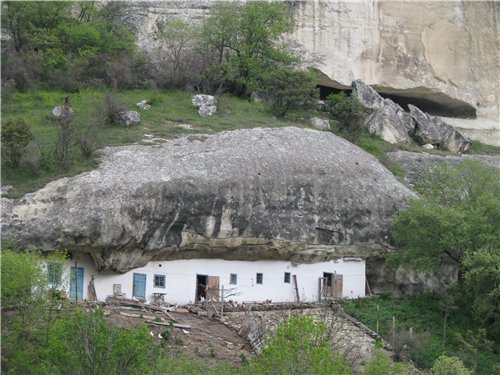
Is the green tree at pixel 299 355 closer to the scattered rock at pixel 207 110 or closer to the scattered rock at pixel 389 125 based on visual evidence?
the scattered rock at pixel 207 110

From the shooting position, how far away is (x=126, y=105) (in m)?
43.6

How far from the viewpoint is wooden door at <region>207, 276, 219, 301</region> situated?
36.9 m

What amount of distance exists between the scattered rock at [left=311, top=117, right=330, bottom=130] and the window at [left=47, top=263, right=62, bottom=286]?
697 inches

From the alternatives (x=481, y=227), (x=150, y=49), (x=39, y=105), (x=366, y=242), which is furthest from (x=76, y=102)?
(x=481, y=227)

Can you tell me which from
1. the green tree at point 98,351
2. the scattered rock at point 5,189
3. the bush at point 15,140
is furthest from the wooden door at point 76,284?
the green tree at point 98,351

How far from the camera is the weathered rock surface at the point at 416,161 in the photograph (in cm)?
4450

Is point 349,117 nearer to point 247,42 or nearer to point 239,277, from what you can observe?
point 247,42

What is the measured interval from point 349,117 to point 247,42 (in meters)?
7.41

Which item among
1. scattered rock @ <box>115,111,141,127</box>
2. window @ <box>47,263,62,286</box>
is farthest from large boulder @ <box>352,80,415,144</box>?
window @ <box>47,263,62,286</box>

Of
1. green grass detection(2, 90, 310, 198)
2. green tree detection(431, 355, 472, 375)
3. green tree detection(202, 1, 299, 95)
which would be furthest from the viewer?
green tree detection(202, 1, 299, 95)

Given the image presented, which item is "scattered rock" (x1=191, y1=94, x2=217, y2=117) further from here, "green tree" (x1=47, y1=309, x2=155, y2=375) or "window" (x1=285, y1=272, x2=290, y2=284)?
"green tree" (x1=47, y1=309, x2=155, y2=375)

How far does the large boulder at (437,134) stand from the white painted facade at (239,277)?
1342 centimetres

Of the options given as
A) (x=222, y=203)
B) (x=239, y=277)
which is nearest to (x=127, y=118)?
(x=222, y=203)

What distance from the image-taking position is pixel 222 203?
36.8 metres
